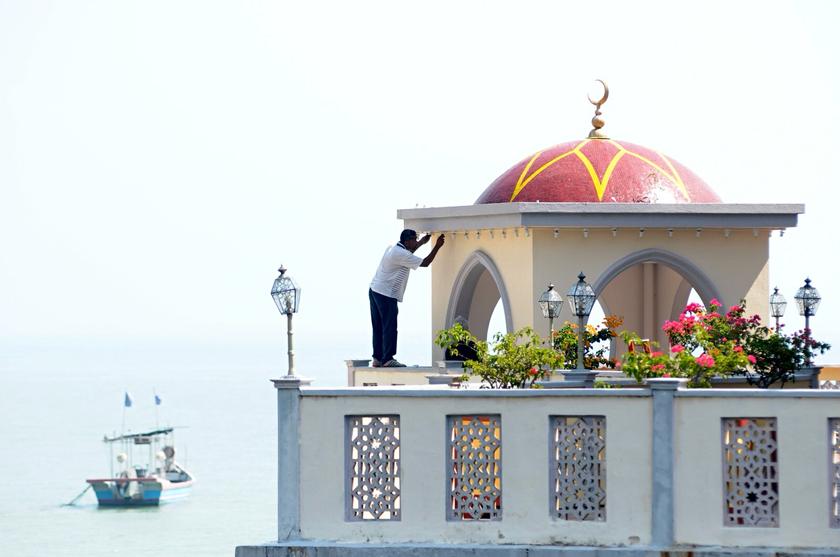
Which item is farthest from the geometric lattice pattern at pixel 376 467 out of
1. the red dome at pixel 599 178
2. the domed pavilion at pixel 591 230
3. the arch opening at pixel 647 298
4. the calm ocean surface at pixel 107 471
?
the calm ocean surface at pixel 107 471

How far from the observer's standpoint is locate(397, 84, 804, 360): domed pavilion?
2366 cm

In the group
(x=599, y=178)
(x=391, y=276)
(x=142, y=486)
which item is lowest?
(x=142, y=486)

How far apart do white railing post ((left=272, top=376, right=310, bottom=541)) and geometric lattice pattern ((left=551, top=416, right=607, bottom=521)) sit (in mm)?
1967

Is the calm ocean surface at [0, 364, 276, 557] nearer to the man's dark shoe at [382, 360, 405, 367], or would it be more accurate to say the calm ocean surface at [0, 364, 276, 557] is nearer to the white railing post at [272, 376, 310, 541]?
the man's dark shoe at [382, 360, 405, 367]

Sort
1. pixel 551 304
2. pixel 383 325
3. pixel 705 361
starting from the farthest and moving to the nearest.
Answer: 1. pixel 383 325
2. pixel 551 304
3. pixel 705 361

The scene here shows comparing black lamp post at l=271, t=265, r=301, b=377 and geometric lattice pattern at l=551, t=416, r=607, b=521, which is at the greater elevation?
black lamp post at l=271, t=265, r=301, b=377

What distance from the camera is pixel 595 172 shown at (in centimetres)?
2470

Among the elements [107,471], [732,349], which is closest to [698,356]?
[732,349]

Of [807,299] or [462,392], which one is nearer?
[462,392]

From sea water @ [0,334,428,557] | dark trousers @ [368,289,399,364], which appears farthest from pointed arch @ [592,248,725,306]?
sea water @ [0,334,428,557]

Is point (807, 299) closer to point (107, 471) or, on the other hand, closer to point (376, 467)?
point (376, 467)

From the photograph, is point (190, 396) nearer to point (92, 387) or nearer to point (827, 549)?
point (92, 387)

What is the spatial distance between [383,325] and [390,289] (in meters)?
0.44

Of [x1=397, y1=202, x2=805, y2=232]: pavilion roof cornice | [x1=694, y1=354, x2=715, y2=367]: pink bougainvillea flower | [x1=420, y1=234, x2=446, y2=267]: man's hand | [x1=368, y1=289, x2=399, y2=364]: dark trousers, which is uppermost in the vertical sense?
[x1=397, y1=202, x2=805, y2=232]: pavilion roof cornice
